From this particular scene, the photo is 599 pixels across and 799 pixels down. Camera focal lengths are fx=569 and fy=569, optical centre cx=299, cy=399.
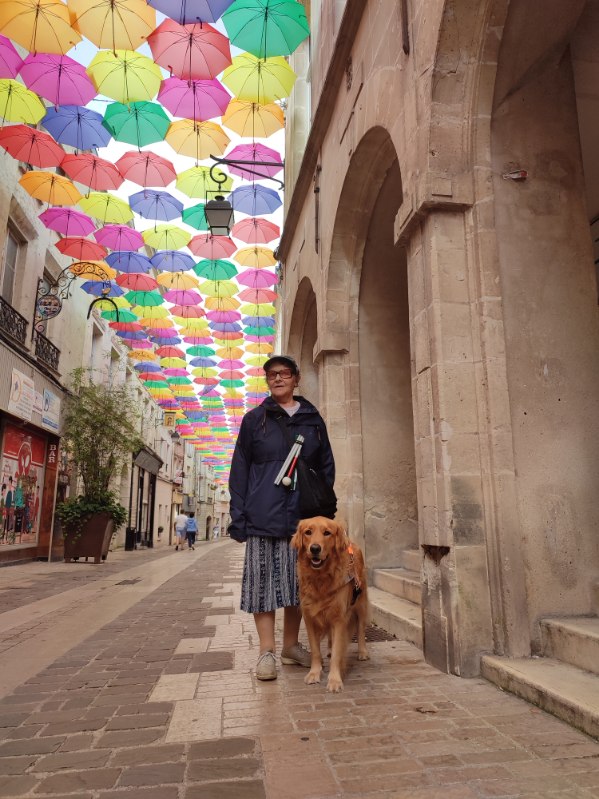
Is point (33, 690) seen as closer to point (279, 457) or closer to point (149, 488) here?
point (279, 457)

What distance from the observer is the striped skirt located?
3541 mm

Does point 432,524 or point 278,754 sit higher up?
point 432,524

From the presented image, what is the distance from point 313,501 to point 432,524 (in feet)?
2.60

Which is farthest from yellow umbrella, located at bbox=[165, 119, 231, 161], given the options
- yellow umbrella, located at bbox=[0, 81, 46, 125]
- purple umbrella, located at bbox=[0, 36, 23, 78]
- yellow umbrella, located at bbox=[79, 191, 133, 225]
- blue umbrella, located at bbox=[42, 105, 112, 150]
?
purple umbrella, located at bbox=[0, 36, 23, 78]

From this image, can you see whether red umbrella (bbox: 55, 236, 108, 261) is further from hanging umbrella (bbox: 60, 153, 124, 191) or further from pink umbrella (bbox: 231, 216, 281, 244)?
pink umbrella (bbox: 231, 216, 281, 244)

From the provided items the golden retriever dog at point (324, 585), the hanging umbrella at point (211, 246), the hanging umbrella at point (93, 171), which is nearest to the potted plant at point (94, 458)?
the hanging umbrella at point (211, 246)

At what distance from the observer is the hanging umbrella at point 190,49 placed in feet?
27.1

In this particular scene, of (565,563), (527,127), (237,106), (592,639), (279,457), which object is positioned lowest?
(592,639)

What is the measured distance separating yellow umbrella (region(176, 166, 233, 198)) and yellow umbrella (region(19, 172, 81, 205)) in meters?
2.14

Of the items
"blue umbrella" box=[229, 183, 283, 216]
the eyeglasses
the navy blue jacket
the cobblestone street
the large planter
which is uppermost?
"blue umbrella" box=[229, 183, 283, 216]

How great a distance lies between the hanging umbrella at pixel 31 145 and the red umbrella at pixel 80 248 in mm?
2857

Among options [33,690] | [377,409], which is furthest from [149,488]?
[33,690]

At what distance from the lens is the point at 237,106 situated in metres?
10.1

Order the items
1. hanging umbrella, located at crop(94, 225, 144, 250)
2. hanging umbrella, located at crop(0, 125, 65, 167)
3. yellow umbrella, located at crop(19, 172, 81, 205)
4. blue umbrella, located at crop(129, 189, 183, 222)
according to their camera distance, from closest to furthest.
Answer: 1. hanging umbrella, located at crop(0, 125, 65, 167)
2. yellow umbrella, located at crop(19, 172, 81, 205)
3. blue umbrella, located at crop(129, 189, 183, 222)
4. hanging umbrella, located at crop(94, 225, 144, 250)
